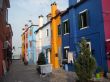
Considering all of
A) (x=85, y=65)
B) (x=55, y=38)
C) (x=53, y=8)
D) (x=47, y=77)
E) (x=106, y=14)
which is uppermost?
(x=53, y=8)

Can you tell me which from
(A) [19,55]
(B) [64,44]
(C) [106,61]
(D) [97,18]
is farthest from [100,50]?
(A) [19,55]

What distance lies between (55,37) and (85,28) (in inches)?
396

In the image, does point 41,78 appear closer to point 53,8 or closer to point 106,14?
point 106,14

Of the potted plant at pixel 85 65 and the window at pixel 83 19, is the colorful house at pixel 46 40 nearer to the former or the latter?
the window at pixel 83 19

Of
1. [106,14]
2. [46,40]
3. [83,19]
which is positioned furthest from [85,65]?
[46,40]

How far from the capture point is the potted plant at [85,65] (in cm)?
1373

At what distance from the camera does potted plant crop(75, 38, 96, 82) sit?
13.7m

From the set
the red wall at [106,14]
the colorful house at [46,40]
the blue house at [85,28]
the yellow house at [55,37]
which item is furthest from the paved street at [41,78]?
the colorful house at [46,40]

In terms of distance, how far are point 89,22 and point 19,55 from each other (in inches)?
2629

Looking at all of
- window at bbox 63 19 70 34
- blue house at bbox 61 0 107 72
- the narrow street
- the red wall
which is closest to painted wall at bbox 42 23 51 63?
the narrow street

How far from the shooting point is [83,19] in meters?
23.0

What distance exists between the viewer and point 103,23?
Result: 769 inches

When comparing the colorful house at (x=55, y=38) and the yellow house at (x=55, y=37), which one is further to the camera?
the yellow house at (x=55, y=37)

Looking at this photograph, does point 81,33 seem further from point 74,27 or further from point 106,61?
point 106,61
